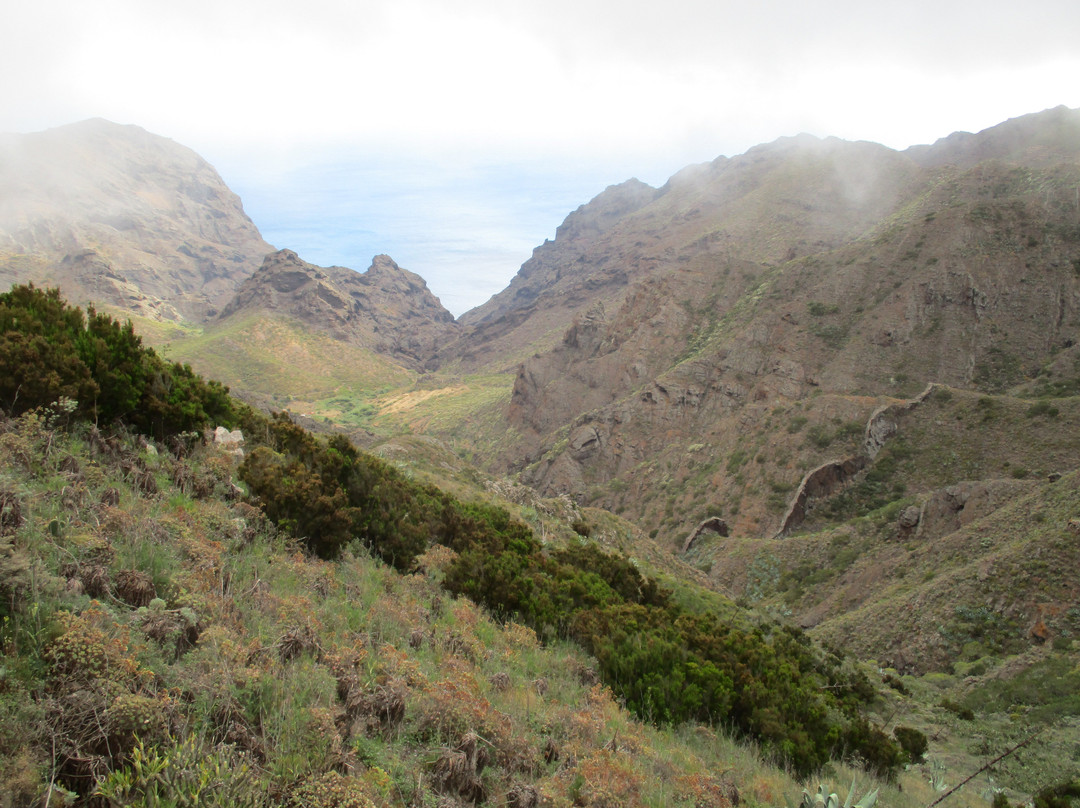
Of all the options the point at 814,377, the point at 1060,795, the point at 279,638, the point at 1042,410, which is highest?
the point at 814,377

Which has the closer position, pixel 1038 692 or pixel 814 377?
pixel 1038 692

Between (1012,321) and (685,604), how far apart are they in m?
43.5

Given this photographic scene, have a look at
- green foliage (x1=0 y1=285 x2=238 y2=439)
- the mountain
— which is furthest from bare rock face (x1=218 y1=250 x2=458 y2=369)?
green foliage (x1=0 y1=285 x2=238 y2=439)

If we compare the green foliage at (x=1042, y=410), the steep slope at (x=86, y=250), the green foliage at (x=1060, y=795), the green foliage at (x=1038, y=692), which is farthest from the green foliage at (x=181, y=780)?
the steep slope at (x=86, y=250)

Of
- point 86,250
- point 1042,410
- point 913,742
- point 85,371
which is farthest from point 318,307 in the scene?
point 913,742

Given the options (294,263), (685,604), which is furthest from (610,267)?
(685,604)

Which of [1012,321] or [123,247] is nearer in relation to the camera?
[1012,321]

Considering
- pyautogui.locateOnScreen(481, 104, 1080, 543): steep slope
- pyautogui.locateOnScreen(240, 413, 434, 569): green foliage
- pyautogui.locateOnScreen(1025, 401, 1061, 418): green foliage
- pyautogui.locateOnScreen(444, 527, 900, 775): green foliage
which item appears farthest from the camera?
pyautogui.locateOnScreen(481, 104, 1080, 543): steep slope

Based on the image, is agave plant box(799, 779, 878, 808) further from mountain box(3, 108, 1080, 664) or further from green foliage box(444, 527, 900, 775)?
mountain box(3, 108, 1080, 664)

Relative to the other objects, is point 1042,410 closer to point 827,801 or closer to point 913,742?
point 913,742

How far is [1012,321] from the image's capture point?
43.4m

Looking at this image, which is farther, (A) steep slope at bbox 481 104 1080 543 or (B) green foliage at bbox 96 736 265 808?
(A) steep slope at bbox 481 104 1080 543

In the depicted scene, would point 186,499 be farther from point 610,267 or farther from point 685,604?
point 610,267

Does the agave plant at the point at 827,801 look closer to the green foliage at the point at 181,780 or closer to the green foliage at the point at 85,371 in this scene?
the green foliage at the point at 181,780
